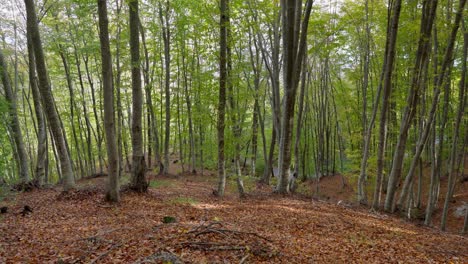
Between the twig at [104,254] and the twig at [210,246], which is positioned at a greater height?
the twig at [104,254]

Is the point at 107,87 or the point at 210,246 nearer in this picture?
the point at 210,246

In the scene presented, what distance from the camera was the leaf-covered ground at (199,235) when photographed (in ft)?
14.5

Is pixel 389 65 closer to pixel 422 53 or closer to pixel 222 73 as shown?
pixel 422 53

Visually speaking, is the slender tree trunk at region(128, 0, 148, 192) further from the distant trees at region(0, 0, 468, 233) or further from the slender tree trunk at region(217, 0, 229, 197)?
the slender tree trunk at region(217, 0, 229, 197)

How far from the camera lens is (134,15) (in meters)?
8.64

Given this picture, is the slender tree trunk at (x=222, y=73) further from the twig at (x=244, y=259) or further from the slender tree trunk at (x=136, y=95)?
the twig at (x=244, y=259)

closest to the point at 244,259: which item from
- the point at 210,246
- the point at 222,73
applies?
the point at 210,246

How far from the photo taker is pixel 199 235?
5059 mm

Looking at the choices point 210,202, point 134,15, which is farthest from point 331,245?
point 134,15

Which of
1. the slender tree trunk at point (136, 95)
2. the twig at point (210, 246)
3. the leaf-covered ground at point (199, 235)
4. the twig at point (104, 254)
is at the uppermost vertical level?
the slender tree trunk at point (136, 95)

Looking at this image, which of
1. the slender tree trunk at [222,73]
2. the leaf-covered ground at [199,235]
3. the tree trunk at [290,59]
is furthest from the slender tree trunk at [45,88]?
the tree trunk at [290,59]

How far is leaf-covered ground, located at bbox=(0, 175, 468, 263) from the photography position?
442 cm

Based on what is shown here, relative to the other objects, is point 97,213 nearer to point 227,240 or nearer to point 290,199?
point 227,240

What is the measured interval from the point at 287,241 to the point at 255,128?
1496 cm
